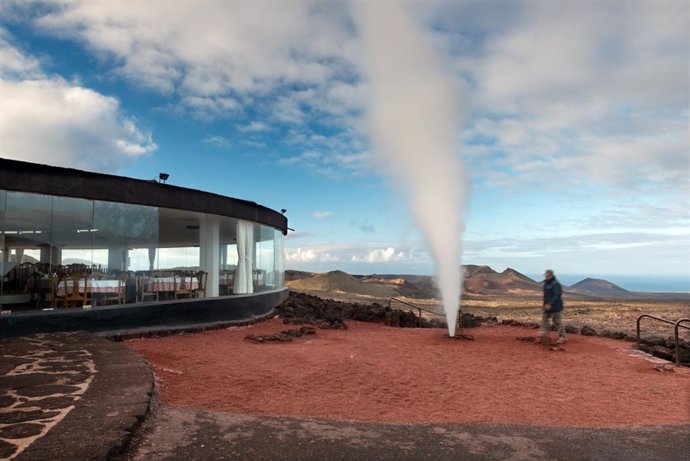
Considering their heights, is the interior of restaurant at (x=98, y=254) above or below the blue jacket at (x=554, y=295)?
above

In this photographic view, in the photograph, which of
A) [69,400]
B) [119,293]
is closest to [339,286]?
[119,293]

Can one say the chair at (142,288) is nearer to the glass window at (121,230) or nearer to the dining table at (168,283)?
the dining table at (168,283)

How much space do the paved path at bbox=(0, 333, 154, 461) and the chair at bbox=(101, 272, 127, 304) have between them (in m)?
2.55

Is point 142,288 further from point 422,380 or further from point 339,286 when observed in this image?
point 339,286

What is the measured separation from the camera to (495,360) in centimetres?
919

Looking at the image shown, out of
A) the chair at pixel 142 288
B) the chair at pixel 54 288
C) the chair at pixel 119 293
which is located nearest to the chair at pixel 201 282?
the chair at pixel 142 288

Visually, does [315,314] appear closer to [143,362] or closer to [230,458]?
[143,362]

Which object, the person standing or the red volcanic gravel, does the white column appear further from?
the person standing

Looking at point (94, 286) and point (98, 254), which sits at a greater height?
point (98, 254)

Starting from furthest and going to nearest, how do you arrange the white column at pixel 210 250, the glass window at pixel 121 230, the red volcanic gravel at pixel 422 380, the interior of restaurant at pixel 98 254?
the white column at pixel 210 250 < the glass window at pixel 121 230 < the interior of restaurant at pixel 98 254 < the red volcanic gravel at pixel 422 380

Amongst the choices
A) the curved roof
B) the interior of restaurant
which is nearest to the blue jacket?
the curved roof

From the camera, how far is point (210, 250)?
534 inches

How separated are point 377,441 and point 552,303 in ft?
26.1

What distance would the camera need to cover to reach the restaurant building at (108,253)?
893 centimetres
